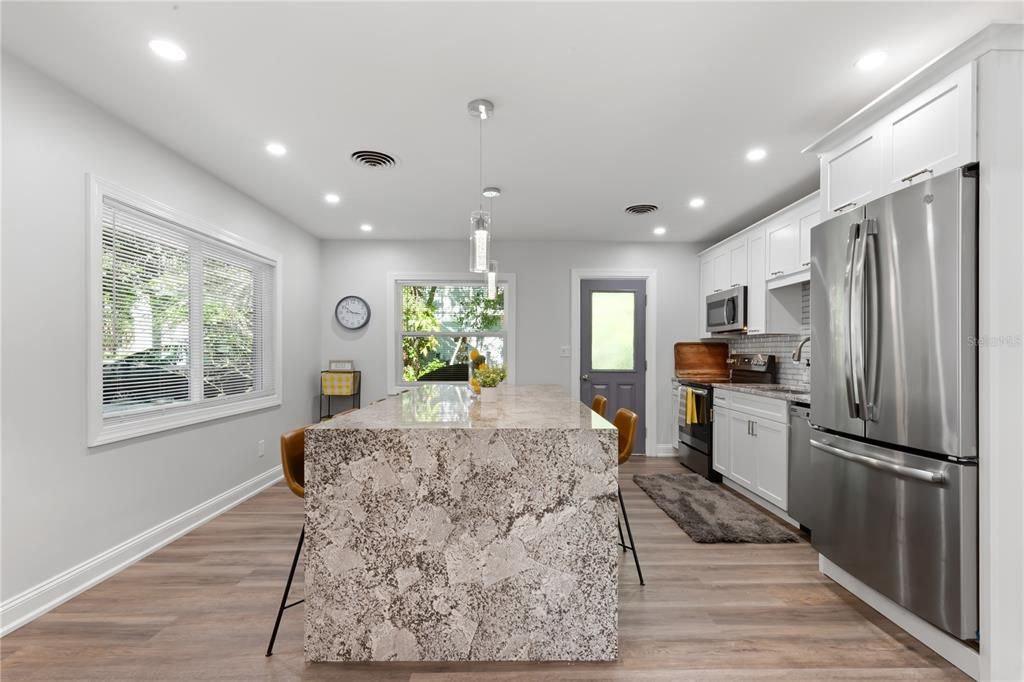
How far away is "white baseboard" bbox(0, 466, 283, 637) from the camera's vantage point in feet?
7.19

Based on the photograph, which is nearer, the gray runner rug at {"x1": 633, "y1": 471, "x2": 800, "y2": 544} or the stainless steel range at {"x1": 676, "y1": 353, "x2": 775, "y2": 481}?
the gray runner rug at {"x1": 633, "y1": 471, "x2": 800, "y2": 544}

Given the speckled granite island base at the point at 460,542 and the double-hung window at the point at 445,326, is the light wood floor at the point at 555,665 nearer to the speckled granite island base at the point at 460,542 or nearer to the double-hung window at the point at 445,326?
the speckled granite island base at the point at 460,542

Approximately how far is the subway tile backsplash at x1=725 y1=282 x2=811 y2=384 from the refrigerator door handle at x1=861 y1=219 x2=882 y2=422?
1.74 m

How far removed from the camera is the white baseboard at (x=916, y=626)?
1884 millimetres

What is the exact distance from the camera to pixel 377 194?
A: 409 centimetres

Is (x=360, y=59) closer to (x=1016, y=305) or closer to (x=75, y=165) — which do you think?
(x=75, y=165)

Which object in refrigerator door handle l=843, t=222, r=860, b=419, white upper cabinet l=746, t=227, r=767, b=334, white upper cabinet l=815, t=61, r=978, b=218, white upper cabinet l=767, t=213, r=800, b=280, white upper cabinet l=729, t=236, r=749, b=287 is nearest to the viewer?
white upper cabinet l=815, t=61, r=978, b=218

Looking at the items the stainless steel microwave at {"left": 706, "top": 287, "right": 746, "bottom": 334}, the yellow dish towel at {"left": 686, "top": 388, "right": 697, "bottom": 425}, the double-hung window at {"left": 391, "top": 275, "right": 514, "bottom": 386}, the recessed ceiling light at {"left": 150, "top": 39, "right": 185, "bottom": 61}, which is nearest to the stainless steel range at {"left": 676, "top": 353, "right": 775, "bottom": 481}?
the yellow dish towel at {"left": 686, "top": 388, "right": 697, "bottom": 425}

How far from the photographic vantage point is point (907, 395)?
80.6 inches

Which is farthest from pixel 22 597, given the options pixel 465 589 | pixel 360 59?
pixel 360 59

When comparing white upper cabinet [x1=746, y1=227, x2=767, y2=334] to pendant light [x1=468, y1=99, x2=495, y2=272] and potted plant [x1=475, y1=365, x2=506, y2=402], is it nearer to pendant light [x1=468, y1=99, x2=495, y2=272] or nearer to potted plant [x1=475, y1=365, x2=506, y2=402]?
potted plant [x1=475, y1=365, x2=506, y2=402]

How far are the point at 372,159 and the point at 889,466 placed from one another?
10.8 ft

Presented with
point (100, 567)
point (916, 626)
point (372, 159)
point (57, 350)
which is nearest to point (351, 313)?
point (372, 159)

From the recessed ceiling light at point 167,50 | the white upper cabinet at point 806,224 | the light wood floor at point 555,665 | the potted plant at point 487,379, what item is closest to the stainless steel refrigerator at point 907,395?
the light wood floor at point 555,665
